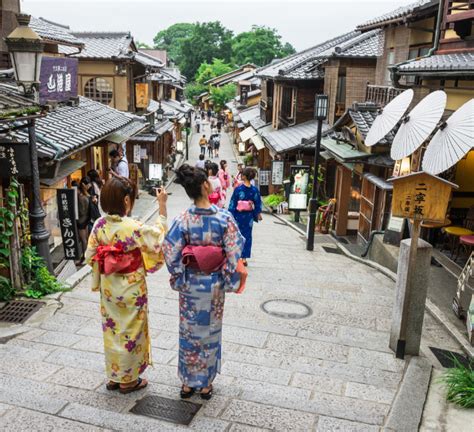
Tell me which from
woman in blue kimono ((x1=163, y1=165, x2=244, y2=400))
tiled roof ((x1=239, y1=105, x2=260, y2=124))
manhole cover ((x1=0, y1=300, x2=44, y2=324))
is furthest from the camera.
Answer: tiled roof ((x1=239, y1=105, x2=260, y2=124))

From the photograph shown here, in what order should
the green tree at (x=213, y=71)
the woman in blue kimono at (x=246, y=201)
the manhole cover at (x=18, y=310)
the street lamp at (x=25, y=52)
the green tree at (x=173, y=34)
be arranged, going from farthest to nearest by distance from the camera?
the green tree at (x=173, y=34), the green tree at (x=213, y=71), the woman in blue kimono at (x=246, y=201), the street lamp at (x=25, y=52), the manhole cover at (x=18, y=310)

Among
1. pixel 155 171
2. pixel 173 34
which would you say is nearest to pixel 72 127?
pixel 155 171

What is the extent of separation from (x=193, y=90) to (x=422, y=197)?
241 feet

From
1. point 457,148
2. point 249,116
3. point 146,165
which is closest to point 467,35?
point 457,148

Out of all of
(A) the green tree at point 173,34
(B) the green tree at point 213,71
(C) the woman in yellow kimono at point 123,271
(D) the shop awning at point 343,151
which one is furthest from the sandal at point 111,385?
(A) the green tree at point 173,34

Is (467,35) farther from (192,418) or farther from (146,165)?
(146,165)

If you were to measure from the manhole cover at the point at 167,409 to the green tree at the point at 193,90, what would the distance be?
70602mm

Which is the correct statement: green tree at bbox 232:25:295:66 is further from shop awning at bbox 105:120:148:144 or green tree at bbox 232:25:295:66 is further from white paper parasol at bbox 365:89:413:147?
white paper parasol at bbox 365:89:413:147

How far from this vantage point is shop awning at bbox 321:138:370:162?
1266cm

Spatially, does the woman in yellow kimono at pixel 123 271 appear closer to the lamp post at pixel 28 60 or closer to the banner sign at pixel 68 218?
the lamp post at pixel 28 60

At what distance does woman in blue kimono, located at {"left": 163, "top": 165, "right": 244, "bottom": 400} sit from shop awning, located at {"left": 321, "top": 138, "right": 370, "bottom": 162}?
A: 8997 mm

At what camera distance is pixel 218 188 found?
11.0 meters

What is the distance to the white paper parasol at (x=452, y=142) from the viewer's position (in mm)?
5895

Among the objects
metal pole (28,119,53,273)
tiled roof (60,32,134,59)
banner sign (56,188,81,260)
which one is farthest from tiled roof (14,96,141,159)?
tiled roof (60,32,134,59)
